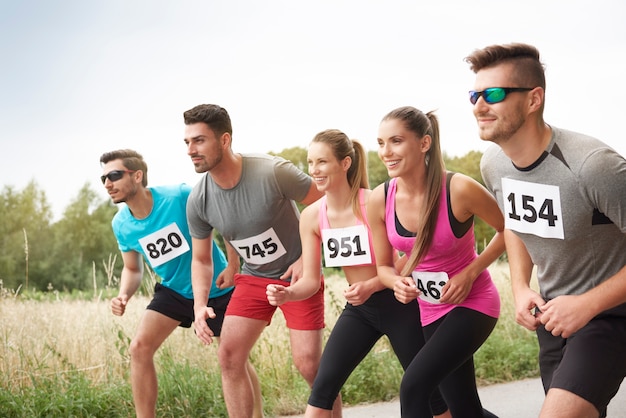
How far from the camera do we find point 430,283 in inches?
163

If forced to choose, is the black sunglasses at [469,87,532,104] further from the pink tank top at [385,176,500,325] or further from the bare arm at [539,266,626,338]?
the bare arm at [539,266,626,338]

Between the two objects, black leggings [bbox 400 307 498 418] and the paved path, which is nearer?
Result: black leggings [bbox 400 307 498 418]

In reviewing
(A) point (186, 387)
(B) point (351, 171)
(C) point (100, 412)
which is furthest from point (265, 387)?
(B) point (351, 171)

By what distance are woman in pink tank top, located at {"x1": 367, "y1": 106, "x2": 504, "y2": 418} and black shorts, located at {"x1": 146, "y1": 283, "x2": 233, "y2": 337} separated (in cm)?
201

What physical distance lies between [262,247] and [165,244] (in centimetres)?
93

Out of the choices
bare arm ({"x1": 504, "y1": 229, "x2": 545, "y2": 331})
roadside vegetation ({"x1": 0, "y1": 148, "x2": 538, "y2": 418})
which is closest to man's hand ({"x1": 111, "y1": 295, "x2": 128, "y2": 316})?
roadside vegetation ({"x1": 0, "y1": 148, "x2": 538, "y2": 418})

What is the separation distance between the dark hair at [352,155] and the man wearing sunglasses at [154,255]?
141cm

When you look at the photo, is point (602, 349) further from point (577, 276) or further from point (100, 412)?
point (100, 412)

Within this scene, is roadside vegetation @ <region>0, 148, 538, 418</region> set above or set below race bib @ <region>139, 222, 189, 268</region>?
below

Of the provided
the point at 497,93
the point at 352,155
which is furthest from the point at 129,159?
the point at 497,93

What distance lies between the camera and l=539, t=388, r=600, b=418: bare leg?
3121 millimetres

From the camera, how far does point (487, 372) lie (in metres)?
7.60

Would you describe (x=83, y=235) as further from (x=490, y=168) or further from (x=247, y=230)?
(x=490, y=168)

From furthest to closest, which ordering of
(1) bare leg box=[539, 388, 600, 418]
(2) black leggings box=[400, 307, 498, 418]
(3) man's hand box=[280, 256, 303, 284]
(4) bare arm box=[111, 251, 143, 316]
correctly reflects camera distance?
(4) bare arm box=[111, 251, 143, 316] < (3) man's hand box=[280, 256, 303, 284] < (2) black leggings box=[400, 307, 498, 418] < (1) bare leg box=[539, 388, 600, 418]
